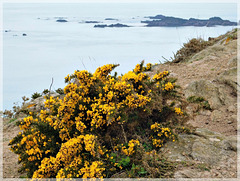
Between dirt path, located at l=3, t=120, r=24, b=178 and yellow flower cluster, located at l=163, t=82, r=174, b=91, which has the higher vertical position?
yellow flower cluster, located at l=163, t=82, r=174, b=91

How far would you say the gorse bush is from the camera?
3950 millimetres

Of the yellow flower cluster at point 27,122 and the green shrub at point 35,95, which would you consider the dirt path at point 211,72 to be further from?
the green shrub at point 35,95

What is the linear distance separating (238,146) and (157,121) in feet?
4.89

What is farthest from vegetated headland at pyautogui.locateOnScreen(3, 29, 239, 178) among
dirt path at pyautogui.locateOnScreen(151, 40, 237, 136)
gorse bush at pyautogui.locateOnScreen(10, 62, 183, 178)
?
dirt path at pyautogui.locateOnScreen(151, 40, 237, 136)

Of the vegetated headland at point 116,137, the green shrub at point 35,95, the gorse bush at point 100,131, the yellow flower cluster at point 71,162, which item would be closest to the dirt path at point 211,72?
the vegetated headland at point 116,137

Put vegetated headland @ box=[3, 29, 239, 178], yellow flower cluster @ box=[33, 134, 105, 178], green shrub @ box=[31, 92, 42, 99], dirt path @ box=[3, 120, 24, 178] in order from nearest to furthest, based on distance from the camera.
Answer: yellow flower cluster @ box=[33, 134, 105, 178] → vegetated headland @ box=[3, 29, 239, 178] → dirt path @ box=[3, 120, 24, 178] → green shrub @ box=[31, 92, 42, 99]

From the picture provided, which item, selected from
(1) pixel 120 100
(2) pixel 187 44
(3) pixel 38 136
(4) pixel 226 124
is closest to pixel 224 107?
(4) pixel 226 124

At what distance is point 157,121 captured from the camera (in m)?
4.99

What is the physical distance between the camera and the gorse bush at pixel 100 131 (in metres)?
3.95

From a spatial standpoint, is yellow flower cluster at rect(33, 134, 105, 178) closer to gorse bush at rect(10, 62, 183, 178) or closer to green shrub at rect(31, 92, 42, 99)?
gorse bush at rect(10, 62, 183, 178)

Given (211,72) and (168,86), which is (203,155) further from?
(211,72)

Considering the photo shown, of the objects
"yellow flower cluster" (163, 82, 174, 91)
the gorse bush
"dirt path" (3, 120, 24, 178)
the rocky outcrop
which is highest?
"yellow flower cluster" (163, 82, 174, 91)

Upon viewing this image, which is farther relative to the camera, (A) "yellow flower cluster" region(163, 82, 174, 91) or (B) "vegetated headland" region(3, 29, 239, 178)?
(A) "yellow flower cluster" region(163, 82, 174, 91)

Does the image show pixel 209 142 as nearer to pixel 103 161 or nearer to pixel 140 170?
pixel 140 170
